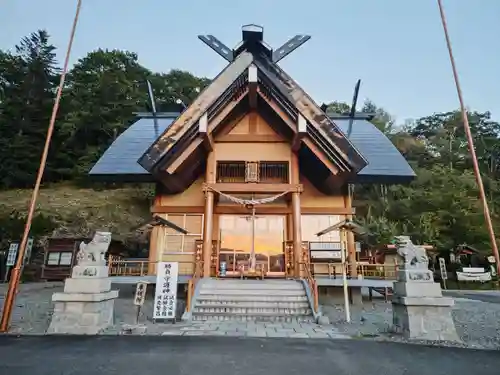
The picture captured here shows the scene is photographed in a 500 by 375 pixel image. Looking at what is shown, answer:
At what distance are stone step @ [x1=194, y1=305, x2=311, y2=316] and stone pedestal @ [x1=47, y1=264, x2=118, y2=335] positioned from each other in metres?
2.14

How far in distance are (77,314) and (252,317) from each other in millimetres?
3469

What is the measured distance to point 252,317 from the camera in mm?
6875

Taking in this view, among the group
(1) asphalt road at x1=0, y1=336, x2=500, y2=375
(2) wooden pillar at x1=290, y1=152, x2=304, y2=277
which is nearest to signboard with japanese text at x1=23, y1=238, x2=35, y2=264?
(1) asphalt road at x1=0, y1=336, x2=500, y2=375

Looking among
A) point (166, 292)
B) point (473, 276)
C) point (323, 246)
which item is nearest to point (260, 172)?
point (323, 246)

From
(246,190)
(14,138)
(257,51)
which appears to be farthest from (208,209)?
(14,138)

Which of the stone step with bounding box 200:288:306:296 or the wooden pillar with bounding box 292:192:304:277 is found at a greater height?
the wooden pillar with bounding box 292:192:304:277

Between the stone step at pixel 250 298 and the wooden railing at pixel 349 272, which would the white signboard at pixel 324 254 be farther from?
the stone step at pixel 250 298

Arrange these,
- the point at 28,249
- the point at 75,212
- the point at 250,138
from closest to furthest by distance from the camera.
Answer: the point at 250,138 → the point at 28,249 → the point at 75,212

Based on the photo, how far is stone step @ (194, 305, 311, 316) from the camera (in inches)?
275

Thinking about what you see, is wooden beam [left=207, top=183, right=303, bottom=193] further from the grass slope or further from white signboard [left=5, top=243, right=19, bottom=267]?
white signboard [left=5, top=243, right=19, bottom=267]

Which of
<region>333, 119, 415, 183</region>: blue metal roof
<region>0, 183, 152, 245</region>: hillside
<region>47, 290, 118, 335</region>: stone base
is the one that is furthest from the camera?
<region>0, 183, 152, 245</region>: hillside

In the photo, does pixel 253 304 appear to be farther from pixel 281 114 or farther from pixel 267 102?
pixel 267 102

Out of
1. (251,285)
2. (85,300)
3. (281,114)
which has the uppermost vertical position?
(281,114)

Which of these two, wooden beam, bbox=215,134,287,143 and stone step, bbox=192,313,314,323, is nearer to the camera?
stone step, bbox=192,313,314,323
